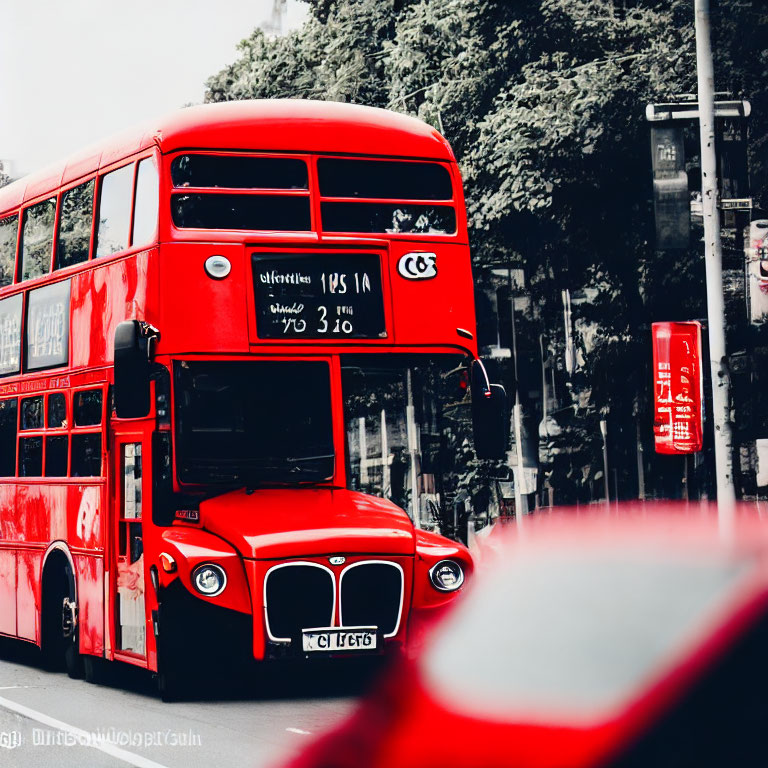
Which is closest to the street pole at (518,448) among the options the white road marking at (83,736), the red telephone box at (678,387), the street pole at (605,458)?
the street pole at (605,458)

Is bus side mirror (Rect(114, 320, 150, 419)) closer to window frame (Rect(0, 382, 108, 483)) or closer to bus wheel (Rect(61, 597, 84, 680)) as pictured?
window frame (Rect(0, 382, 108, 483))

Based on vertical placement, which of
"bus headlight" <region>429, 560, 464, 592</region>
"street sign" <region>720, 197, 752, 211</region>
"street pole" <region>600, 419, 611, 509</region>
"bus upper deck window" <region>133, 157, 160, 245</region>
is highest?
"street sign" <region>720, 197, 752, 211</region>

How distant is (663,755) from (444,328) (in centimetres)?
921

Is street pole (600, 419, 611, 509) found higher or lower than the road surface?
higher

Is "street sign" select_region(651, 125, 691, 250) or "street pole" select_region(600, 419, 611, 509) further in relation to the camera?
"street pole" select_region(600, 419, 611, 509)

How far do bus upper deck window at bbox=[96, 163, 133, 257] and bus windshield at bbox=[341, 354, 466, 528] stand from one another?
2.01 m

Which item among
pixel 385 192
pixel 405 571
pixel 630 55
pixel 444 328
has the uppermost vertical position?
pixel 630 55

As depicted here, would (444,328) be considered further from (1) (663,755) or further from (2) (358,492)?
(1) (663,755)

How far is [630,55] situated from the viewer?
74.6ft

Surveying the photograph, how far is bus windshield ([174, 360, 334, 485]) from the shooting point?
11.0m

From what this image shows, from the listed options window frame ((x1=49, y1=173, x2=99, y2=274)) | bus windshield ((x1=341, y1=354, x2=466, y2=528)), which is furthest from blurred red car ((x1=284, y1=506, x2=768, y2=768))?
window frame ((x1=49, y1=173, x2=99, y2=274))

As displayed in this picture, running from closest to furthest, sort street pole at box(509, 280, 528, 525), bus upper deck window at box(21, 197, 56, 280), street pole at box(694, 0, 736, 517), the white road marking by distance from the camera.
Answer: the white road marking < bus upper deck window at box(21, 197, 56, 280) < street pole at box(694, 0, 736, 517) < street pole at box(509, 280, 528, 525)

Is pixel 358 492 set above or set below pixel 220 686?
above

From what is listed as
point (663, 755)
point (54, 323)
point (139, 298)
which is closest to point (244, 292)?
point (139, 298)
